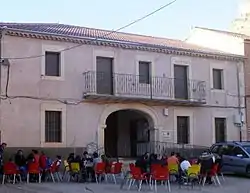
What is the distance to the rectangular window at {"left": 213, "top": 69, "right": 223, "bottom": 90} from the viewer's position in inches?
1027

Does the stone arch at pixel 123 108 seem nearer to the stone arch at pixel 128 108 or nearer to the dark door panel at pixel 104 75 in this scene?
the stone arch at pixel 128 108

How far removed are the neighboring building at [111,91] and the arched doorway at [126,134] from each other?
0.05 metres

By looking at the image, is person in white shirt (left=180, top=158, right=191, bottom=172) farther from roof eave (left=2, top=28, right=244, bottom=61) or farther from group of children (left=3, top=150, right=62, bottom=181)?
roof eave (left=2, top=28, right=244, bottom=61)

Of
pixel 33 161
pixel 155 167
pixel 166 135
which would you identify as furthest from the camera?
pixel 166 135

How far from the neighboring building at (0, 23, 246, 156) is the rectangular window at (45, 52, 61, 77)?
0.15 feet

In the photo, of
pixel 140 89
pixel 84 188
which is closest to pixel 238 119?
pixel 140 89

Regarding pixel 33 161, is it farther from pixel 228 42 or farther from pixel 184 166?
pixel 228 42

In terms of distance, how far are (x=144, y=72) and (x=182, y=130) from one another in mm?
3664

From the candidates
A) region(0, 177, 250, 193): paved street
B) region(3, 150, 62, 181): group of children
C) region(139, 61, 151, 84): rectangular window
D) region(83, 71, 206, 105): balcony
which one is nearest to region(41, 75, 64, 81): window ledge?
region(83, 71, 206, 105): balcony

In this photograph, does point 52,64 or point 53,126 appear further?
point 52,64

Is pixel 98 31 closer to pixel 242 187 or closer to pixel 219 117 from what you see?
pixel 219 117

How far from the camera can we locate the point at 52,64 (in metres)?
21.5

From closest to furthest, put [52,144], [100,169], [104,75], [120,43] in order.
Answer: [100,169] → [52,144] → [104,75] → [120,43]

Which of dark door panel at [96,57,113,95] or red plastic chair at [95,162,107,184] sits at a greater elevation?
dark door panel at [96,57,113,95]
